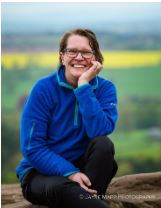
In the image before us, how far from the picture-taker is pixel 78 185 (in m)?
1.71

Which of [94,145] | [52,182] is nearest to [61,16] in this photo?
[94,145]

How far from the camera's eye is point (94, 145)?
5.84ft

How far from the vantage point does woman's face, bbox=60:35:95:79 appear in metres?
1.85

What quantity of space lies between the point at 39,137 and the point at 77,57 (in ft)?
1.29

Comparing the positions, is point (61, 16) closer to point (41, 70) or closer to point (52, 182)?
point (41, 70)

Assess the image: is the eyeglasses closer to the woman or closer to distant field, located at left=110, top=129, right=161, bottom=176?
the woman

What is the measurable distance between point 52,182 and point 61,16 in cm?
86

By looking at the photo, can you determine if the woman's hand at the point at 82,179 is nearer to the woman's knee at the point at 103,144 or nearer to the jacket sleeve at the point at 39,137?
the jacket sleeve at the point at 39,137

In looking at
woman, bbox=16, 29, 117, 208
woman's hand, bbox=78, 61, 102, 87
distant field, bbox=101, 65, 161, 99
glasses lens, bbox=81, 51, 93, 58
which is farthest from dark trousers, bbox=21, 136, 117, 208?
distant field, bbox=101, 65, 161, 99

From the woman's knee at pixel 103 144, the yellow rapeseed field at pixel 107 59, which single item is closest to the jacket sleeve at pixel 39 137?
the woman's knee at pixel 103 144

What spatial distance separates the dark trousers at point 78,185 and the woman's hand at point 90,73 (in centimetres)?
26

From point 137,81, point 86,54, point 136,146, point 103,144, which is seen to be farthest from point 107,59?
point 103,144

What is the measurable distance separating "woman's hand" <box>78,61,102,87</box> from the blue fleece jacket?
0.04 metres

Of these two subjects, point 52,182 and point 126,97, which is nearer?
point 52,182
